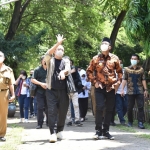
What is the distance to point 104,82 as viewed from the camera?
8.84 meters

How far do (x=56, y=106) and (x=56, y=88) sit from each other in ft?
1.23

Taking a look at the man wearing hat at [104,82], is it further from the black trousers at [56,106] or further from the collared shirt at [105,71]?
the black trousers at [56,106]

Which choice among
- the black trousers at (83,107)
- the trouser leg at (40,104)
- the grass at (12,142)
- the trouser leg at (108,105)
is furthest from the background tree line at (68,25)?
the trouser leg at (108,105)

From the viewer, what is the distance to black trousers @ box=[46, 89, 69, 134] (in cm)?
864

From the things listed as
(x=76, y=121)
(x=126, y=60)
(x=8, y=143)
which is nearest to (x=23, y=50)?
(x=76, y=121)

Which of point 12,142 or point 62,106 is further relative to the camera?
point 62,106

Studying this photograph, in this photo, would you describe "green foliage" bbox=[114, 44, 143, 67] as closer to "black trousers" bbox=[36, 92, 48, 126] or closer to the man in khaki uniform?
"black trousers" bbox=[36, 92, 48, 126]

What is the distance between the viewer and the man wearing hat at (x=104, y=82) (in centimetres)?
885

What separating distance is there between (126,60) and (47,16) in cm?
641

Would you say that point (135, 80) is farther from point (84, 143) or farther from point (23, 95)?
point (23, 95)

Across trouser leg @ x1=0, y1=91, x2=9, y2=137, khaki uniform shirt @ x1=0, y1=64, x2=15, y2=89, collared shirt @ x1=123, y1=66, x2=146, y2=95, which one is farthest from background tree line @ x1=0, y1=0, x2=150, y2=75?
trouser leg @ x1=0, y1=91, x2=9, y2=137

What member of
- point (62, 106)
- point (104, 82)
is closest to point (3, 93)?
point (62, 106)

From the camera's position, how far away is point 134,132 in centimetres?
1051

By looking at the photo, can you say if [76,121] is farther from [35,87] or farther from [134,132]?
[134,132]
